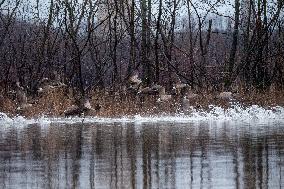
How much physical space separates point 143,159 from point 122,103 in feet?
44.4

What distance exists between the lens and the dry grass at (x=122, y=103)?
22.2m

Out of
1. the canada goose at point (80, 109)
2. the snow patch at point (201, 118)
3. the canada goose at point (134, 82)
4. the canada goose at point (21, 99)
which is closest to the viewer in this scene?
the snow patch at point (201, 118)

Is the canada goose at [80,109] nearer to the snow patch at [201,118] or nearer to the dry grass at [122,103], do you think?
the snow patch at [201,118]

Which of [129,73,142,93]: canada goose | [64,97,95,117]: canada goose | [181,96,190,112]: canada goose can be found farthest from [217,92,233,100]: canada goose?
[64,97,95,117]: canada goose

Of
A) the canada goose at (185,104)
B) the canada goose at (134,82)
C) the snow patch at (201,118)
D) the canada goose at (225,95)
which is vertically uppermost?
the canada goose at (134,82)

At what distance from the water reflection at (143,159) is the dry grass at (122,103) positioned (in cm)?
641

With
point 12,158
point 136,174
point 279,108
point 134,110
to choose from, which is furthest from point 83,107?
point 136,174

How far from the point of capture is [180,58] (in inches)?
2041

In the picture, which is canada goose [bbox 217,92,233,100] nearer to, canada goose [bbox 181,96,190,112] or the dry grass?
the dry grass

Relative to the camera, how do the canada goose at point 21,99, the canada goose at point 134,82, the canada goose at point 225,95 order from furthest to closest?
the canada goose at point 134,82 < the canada goose at point 225,95 < the canada goose at point 21,99

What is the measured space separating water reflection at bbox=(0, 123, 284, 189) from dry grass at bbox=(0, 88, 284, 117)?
6412 mm

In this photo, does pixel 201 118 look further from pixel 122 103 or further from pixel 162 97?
pixel 122 103

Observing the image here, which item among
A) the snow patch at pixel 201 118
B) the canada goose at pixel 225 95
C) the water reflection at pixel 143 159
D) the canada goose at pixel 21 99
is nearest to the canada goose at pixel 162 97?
the snow patch at pixel 201 118

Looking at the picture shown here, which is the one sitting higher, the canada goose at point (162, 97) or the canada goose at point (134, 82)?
the canada goose at point (134, 82)
